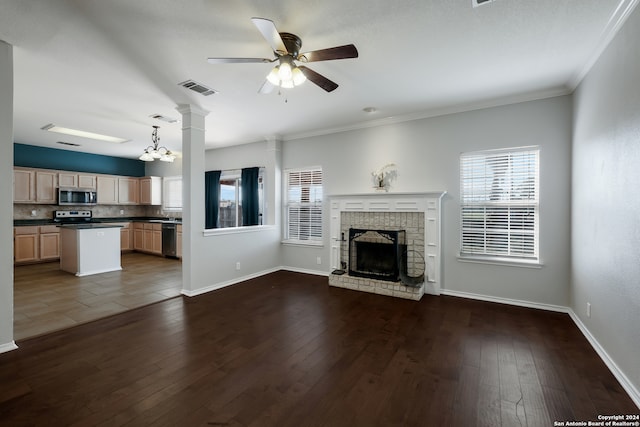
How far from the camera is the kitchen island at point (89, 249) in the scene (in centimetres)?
542

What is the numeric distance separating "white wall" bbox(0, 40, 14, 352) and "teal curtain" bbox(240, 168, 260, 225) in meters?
3.91

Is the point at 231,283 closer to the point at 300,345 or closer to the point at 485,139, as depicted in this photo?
the point at 300,345

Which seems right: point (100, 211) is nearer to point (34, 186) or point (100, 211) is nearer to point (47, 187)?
point (47, 187)

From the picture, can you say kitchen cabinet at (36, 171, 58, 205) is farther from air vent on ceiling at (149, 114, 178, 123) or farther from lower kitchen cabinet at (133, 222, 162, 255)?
air vent on ceiling at (149, 114, 178, 123)

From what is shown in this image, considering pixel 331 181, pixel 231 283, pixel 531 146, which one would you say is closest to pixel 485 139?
pixel 531 146

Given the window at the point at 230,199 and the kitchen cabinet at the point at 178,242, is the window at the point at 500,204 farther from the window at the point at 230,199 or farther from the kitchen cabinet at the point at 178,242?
the kitchen cabinet at the point at 178,242

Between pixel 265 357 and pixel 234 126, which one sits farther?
pixel 234 126

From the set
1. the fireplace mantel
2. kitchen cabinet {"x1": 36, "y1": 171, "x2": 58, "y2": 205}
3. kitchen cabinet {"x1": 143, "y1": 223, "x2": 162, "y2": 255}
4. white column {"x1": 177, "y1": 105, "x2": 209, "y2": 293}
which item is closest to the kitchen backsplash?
kitchen cabinet {"x1": 36, "y1": 171, "x2": 58, "y2": 205}

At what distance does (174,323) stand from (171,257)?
182 inches

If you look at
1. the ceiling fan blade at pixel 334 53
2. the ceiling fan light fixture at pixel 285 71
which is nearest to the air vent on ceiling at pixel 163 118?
the ceiling fan light fixture at pixel 285 71

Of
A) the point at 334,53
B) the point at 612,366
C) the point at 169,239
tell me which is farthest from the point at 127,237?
the point at 612,366

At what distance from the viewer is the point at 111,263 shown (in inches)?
230

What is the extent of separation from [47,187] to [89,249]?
2.69 meters

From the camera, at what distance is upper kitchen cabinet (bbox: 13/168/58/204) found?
20.7 ft
